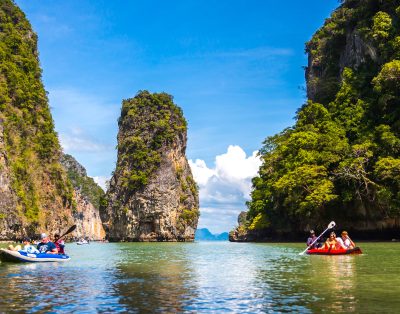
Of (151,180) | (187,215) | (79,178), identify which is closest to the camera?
(151,180)

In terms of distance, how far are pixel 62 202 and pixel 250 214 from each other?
105 feet

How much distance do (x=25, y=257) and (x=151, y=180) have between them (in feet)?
174

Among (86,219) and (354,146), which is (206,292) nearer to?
(354,146)

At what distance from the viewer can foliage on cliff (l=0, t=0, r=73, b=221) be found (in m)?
43.8

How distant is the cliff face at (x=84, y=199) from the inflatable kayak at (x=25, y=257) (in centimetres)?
11221

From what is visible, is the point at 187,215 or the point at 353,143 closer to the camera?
the point at 353,143

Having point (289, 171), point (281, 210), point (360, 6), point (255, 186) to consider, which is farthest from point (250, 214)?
point (360, 6)

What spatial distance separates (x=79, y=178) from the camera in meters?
137

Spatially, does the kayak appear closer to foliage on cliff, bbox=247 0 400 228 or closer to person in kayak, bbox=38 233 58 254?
foliage on cliff, bbox=247 0 400 228

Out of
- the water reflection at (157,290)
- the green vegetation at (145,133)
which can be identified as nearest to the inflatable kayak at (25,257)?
the water reflection at (157,290)

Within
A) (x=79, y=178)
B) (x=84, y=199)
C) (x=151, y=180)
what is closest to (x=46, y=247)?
(x=151, y=180)

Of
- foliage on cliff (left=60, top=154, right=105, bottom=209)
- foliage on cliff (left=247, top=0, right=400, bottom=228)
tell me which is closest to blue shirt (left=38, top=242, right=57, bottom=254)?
foliage on cliff (left=247, top=0, right=400, bottom=228)

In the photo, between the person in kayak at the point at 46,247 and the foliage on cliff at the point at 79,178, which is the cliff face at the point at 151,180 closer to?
the person in kayak at the point at 46,247

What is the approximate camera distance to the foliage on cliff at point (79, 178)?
133 m
